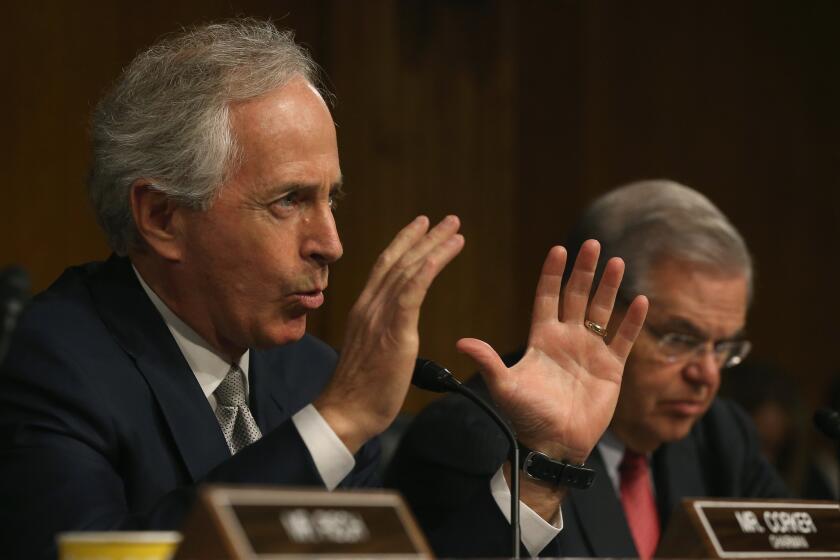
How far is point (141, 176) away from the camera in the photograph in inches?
79.0

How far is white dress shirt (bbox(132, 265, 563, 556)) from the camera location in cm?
162

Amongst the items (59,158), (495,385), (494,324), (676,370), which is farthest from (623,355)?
(494,324)

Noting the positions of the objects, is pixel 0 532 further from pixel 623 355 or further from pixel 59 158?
pixel 59 158

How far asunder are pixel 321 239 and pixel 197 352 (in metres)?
0.28

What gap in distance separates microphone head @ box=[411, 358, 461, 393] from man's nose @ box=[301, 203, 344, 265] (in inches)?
10.6

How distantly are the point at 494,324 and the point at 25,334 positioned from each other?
235 centimetres

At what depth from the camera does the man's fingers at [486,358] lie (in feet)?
6.07

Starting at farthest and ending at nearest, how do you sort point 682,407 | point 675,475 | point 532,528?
1. point 675,475
2. point 682,407
3. point 532,528

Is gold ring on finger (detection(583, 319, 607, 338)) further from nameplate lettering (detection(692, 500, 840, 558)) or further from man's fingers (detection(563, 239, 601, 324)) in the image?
nameplate lettering (detection(692, 500, 840, 558))

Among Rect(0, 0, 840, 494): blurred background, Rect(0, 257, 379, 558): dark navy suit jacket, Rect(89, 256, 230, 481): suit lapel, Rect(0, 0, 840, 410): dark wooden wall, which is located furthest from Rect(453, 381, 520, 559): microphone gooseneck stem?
Rect(0, 0, 840, 494): blurred background

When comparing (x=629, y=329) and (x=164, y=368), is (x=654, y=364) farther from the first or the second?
(x=164, y=368)

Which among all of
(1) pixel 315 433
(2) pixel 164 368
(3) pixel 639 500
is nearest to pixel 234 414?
(2) pixel 164 368

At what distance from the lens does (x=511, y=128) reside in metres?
4.09

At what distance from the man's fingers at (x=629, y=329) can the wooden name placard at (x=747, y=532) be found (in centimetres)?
56
